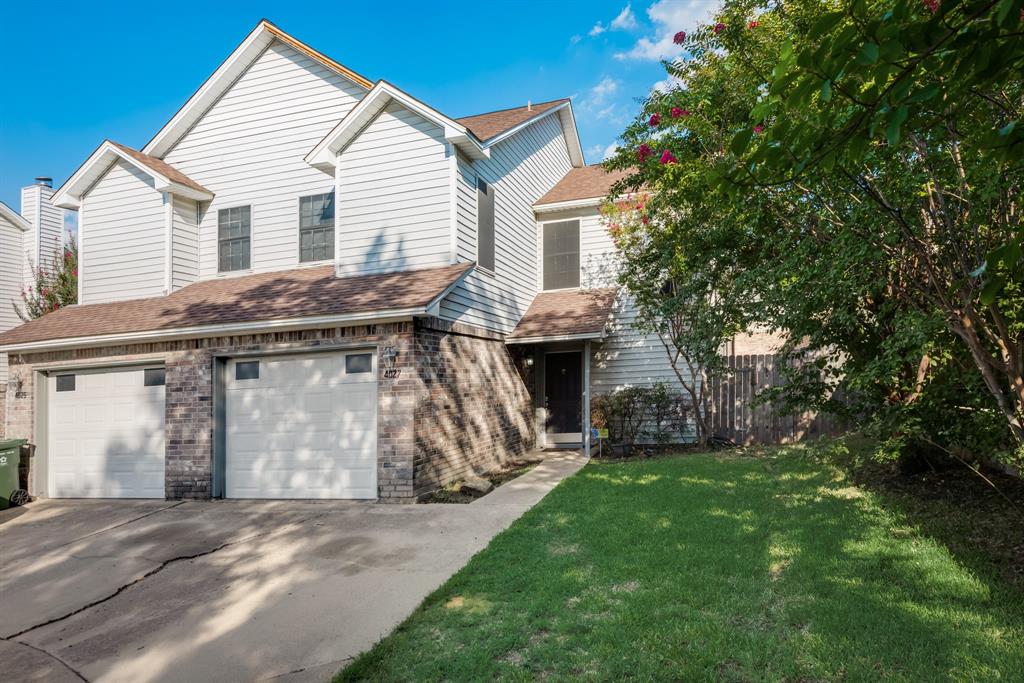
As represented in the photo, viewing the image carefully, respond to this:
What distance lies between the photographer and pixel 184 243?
12195mm

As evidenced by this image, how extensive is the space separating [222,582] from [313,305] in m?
4.47

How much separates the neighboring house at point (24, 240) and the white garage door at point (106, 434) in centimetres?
947

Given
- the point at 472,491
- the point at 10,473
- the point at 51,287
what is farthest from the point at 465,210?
the point at 51,287

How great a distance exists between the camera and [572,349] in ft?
44.9

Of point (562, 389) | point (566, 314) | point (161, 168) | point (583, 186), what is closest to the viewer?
point (161, 168)

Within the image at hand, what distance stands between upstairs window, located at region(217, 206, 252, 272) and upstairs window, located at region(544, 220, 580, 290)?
6.41 meters

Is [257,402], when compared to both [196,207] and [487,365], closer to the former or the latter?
[487,365]

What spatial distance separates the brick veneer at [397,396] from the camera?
8562 mm

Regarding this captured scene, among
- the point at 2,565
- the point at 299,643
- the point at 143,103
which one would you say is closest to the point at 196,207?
the point at 143,103

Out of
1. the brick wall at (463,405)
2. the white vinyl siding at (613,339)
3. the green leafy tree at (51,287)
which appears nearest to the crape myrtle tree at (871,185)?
the brick wall at (463,405)

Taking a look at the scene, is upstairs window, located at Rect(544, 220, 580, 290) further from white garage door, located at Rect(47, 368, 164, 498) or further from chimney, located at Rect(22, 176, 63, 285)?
chimney, located at Rect(22, 176, 63, 285)

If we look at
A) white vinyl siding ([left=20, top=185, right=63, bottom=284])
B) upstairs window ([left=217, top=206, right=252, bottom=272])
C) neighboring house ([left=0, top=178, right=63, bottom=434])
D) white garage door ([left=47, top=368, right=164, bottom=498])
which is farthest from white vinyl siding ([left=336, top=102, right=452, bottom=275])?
white vinyl siding ([left=20, top=185, right=63, bottom=284])

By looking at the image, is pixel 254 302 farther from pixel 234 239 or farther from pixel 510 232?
pixel 510 232

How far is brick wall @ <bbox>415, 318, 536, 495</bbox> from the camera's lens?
8.82 meters
